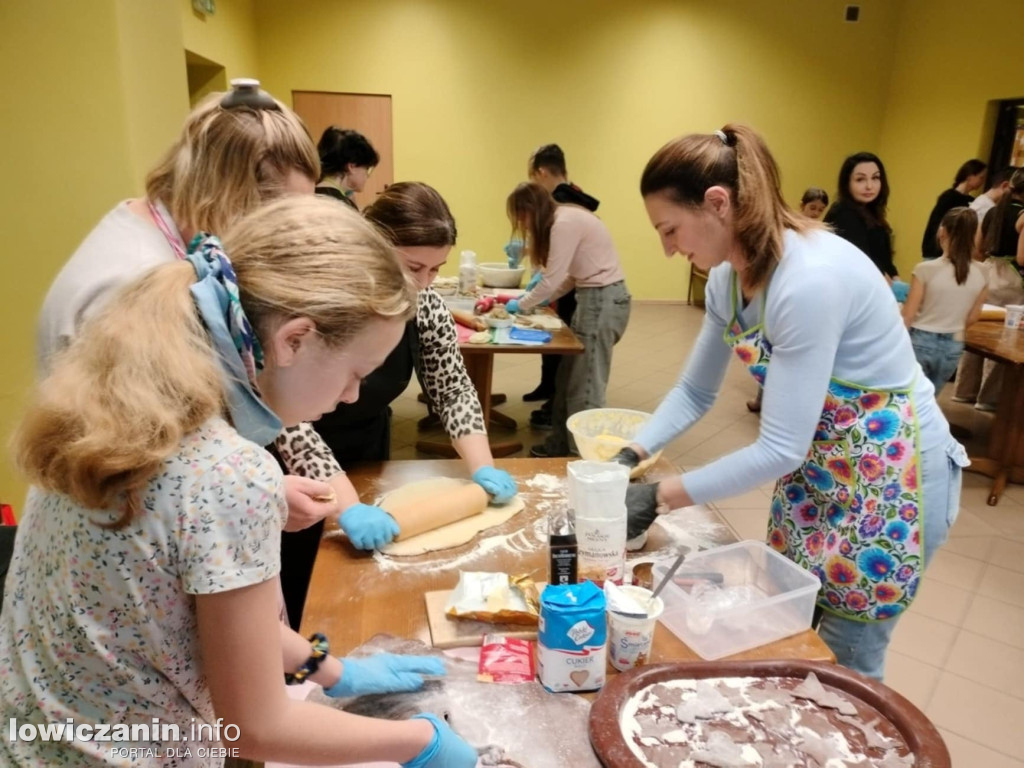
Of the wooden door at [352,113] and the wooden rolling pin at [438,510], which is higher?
the wooden door at [352,113]

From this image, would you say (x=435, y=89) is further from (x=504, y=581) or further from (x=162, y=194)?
(x=504, y=581)

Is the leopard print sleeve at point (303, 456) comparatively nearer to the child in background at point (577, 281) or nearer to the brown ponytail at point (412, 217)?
the brown ponytail at point (412, 217)

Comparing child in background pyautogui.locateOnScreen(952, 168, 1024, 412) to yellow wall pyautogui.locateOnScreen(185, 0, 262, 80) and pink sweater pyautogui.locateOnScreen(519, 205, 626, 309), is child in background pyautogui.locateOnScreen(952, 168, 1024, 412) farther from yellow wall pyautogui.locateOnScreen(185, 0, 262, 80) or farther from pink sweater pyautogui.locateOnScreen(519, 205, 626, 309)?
yellow wall pyautogui.locateOnScreen(185, 0, 262, 80)

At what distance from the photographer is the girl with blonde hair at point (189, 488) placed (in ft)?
2.11

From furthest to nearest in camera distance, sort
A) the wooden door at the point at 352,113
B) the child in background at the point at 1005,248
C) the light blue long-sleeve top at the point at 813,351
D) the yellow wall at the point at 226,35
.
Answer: the wooden door at the point at 352,113 < the yellow wall at the point at 226,35 < the child in background at the point at 1005,248 < the light blue long-sleeve top at the point at 813,351

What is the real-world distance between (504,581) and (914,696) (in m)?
1.66

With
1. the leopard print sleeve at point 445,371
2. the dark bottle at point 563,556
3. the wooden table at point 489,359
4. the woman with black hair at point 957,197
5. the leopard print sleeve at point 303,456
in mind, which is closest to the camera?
the dark bottle at point 563,556

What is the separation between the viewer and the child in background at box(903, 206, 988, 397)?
353 cm

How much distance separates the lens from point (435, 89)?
23.6 ft

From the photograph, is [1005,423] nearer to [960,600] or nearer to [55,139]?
[960,600]

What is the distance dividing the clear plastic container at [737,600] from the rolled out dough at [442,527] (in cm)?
42

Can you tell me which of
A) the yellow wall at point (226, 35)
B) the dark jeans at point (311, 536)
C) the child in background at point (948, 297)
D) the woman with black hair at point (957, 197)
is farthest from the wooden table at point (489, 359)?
the woman with black hair at point (957, 197)

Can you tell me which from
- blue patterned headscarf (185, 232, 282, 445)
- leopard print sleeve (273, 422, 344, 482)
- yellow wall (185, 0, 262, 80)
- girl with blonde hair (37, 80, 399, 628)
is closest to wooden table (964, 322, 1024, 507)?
leopard print sleeve (273, 422, 344, 482)

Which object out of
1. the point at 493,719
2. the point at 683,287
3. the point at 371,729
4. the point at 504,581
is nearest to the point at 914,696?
the point at 504,581
